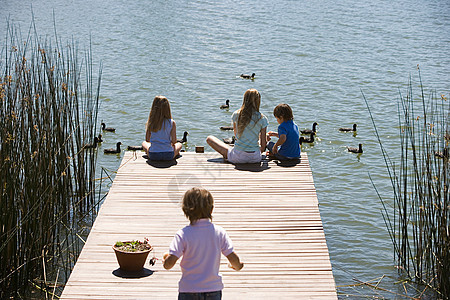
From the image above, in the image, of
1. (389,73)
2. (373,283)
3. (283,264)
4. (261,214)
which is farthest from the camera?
(389,73)

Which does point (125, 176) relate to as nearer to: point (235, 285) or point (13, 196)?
point (13, 196)

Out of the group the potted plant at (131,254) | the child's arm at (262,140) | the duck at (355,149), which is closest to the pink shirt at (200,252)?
the potted plant at (131,254)

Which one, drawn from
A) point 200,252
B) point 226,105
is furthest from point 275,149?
point 226,105

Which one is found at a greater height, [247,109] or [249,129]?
[247,109]

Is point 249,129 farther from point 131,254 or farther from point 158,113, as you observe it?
point 131,254

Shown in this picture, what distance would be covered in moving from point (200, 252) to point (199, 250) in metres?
0.02

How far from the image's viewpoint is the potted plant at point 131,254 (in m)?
5.55

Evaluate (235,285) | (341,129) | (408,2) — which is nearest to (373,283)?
(235,285)

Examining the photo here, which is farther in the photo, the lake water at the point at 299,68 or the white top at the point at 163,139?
the lake water at the point at 299,68

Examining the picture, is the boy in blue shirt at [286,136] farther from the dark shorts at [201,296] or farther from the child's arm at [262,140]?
the dark shorts at [201,296]

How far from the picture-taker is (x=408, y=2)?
27.3 m

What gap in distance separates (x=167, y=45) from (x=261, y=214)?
13962 mm

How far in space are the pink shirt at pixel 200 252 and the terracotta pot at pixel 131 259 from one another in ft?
3.42

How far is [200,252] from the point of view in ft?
14.9
